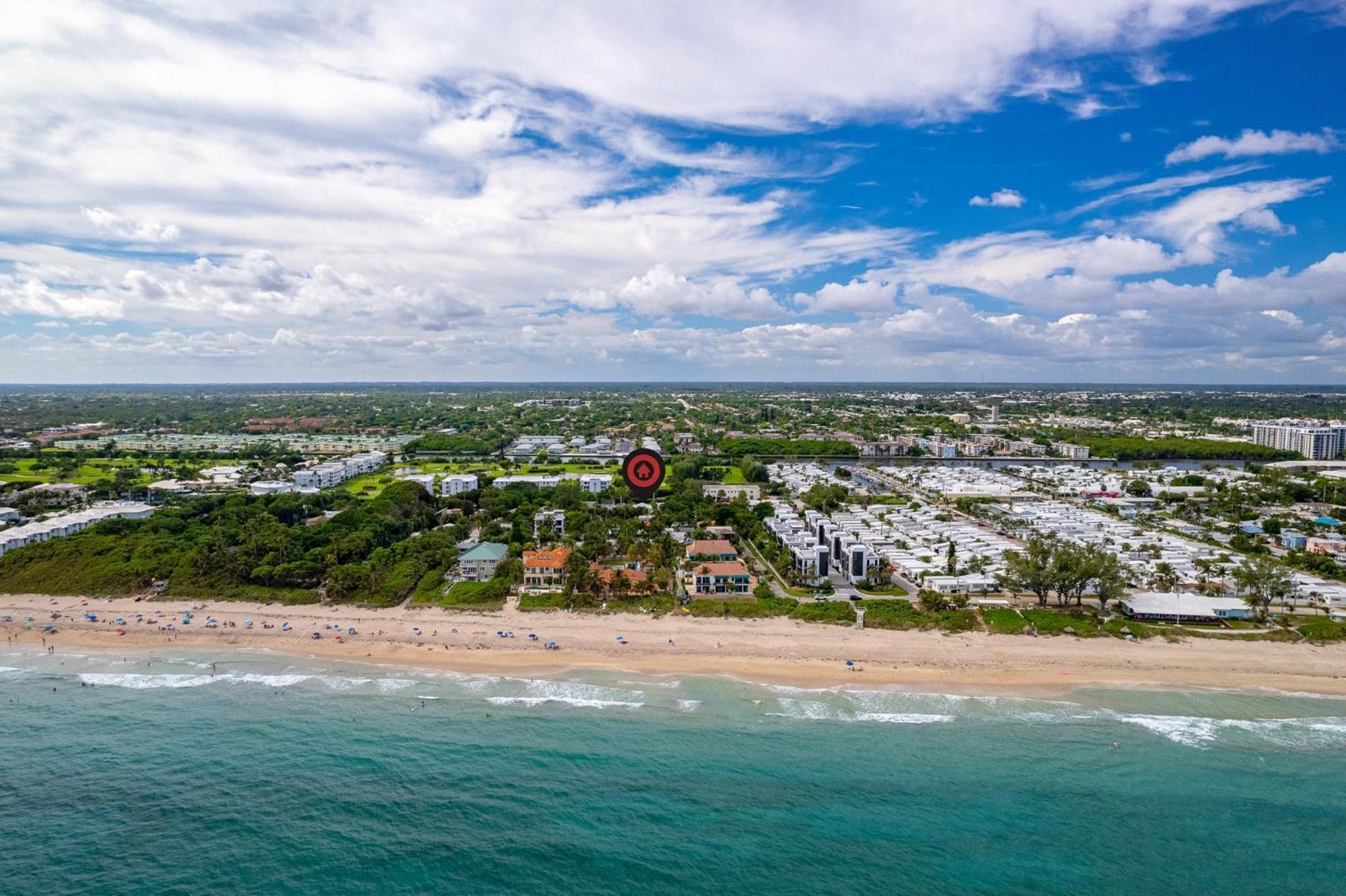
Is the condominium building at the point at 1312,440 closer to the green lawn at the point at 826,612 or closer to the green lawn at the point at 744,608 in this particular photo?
the green lawn at the point at 826,612

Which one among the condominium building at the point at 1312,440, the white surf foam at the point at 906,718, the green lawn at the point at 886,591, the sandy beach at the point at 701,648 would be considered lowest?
the white surf foam at the point at 906,718

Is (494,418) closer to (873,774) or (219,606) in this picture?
(219,606)

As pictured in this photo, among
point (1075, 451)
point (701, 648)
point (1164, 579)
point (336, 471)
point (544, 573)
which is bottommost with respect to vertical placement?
point (701, 648)

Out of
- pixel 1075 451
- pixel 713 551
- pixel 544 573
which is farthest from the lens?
pixel 1075 451

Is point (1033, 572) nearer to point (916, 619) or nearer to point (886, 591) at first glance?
point (916, 619)

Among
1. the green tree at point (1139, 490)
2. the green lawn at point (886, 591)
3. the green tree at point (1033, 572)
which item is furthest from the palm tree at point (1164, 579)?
the green tree at point (1139, 490)

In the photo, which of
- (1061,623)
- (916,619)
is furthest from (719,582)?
(1061,623)
